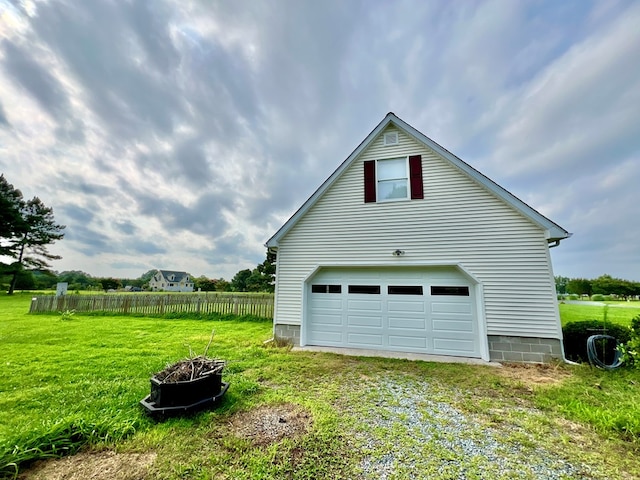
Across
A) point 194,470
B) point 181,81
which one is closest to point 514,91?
point 181,81

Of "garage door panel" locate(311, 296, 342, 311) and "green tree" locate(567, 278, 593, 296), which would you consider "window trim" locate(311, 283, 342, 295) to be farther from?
"green tree" locate(567, 278, 593, 296)

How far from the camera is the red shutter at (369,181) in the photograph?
7716 mm

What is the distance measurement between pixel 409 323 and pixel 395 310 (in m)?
0.52

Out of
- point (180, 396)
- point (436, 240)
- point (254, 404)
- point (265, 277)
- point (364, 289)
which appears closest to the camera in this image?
point (180, 396)

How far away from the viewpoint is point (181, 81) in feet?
32.5

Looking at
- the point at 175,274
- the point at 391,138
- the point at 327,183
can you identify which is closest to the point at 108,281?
the point at 175,274

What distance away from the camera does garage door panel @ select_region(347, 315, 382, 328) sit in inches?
290

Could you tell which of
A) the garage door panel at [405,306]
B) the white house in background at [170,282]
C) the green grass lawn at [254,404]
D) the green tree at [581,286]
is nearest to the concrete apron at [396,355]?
the green grass lawn at [254,404]

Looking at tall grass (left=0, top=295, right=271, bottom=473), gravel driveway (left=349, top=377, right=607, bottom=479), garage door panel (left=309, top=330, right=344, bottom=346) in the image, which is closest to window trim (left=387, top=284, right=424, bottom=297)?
garage door panel (left=309, top=330, right=344, bottom=346)

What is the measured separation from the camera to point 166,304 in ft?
45.8

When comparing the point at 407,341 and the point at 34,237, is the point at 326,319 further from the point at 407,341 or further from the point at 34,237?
the point at 34,237

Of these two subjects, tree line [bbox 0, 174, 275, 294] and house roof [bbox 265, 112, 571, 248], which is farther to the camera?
tree line [bbox 0, 174, 275, 294]

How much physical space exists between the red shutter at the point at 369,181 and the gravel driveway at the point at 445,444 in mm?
5359

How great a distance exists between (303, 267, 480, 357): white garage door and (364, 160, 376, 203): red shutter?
2.29 metres
